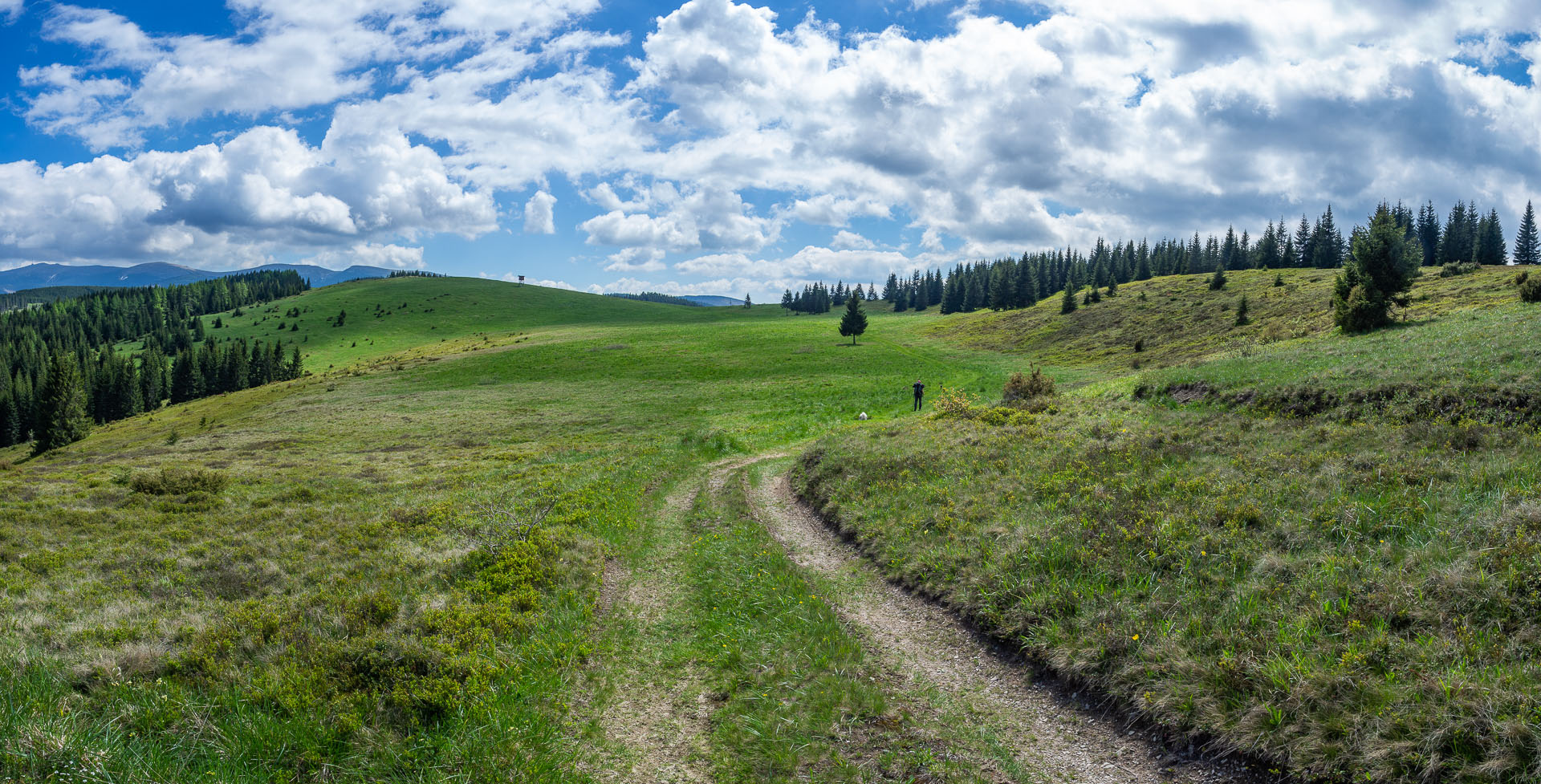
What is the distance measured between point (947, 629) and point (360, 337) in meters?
164

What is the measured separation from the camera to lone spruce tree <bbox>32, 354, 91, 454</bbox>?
7375 centimetres

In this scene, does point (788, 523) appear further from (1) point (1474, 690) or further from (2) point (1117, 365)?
(2) point (1117, 365)

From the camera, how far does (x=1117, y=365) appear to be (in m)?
55.9

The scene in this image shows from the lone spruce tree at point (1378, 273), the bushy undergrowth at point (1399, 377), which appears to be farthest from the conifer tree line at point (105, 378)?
the lone spruce tree at point (1378, 273)

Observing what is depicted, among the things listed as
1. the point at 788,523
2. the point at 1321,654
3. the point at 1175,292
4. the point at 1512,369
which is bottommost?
the point at 788,523

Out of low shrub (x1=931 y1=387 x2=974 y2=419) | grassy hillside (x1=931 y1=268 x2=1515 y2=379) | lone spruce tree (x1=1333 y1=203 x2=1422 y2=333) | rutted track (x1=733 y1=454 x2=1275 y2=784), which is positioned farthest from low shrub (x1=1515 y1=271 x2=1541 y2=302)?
rutted track (x1=733 y1=454 x2=1275 y2=784)

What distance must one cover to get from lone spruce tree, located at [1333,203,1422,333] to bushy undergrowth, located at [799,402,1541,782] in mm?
24223

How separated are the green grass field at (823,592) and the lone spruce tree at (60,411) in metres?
70.2

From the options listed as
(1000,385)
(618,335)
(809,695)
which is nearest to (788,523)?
(809,695)

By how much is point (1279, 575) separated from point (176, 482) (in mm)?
30618

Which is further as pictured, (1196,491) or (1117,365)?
(1117,365)

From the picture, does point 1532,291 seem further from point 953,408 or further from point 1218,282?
point 1218,282

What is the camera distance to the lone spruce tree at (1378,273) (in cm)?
3247

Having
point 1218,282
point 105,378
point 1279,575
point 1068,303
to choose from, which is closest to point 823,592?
point 1279,575
